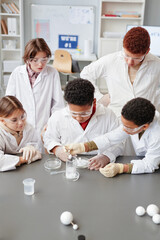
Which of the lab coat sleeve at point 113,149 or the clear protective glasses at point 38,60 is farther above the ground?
the clear protective glasses at point 38,60

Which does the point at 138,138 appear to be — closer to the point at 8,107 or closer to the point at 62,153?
the point at 62,153

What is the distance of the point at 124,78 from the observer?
7.03 feet

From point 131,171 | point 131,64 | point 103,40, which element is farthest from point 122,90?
point 103,40

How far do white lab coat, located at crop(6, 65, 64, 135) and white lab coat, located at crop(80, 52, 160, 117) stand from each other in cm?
36

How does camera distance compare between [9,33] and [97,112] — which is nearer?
[97,112]

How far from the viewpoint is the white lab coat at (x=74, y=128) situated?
1.77 meters

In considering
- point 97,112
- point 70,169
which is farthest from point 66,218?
point 97,112

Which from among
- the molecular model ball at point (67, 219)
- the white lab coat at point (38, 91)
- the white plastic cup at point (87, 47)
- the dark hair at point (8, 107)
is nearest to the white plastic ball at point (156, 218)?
the molecular model ball at point (67, 219)

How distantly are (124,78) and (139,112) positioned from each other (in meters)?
0.77

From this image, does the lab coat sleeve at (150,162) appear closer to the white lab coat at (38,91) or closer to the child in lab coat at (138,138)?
the child in lab coat at (138,138)

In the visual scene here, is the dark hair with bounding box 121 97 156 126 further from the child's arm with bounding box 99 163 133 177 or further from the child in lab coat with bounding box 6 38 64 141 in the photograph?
the child in lab coat with bounding box 6 38 64 141

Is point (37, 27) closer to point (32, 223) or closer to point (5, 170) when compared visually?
point (5, 170)

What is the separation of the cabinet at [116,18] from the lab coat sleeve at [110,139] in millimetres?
4142

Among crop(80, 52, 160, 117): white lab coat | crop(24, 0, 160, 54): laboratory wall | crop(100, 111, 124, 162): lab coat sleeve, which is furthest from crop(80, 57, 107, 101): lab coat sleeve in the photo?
crop(24, 0, 160, 54): laboratory wall
